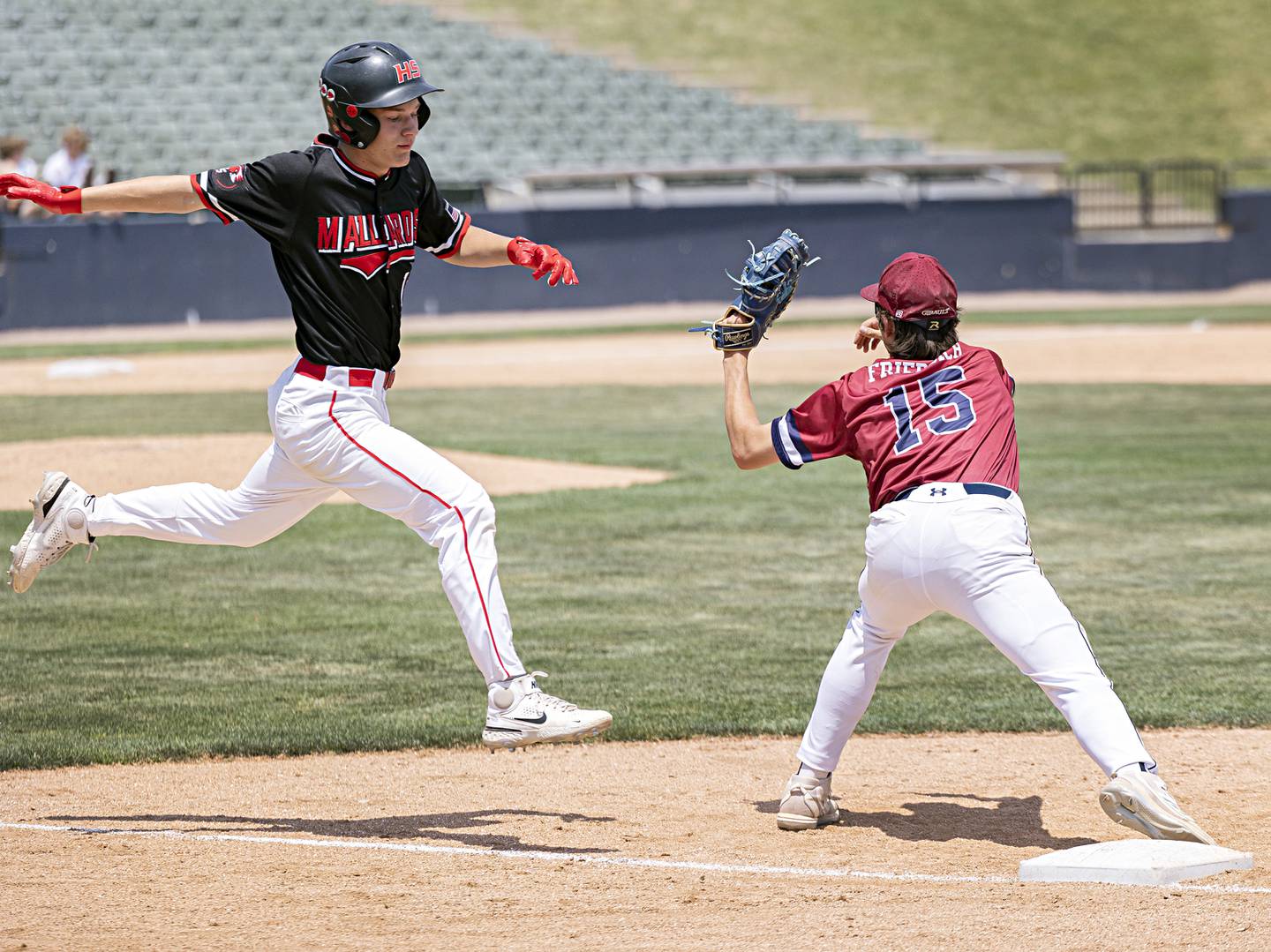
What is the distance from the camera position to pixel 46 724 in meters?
6.55

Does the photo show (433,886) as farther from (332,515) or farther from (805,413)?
(332,515)

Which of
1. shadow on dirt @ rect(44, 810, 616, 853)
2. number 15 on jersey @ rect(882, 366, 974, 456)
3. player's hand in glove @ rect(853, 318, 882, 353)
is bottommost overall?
shadow on dirt @ rect(44, 810, 616, 853)

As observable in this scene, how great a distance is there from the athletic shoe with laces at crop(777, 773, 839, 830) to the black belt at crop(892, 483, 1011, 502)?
93cm

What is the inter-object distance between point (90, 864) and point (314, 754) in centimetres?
148

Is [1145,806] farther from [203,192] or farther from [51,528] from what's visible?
[51,528]

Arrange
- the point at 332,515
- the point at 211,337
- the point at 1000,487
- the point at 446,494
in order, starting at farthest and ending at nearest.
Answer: the point at 211,337
the point at 332,515
the point at 446,494
the point at 1000,487

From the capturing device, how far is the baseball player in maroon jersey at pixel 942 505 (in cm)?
452

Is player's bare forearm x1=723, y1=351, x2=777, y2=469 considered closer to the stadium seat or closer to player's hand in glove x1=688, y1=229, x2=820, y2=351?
player's hand in glove x1=688, y1=229, x2=820, y2=351

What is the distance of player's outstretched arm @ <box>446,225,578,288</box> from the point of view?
18.0 ft

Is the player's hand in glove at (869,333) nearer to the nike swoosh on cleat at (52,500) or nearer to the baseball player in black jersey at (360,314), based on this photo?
the baseball player in black jersey at (360,314)

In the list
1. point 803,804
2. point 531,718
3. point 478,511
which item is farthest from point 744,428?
point 803,804

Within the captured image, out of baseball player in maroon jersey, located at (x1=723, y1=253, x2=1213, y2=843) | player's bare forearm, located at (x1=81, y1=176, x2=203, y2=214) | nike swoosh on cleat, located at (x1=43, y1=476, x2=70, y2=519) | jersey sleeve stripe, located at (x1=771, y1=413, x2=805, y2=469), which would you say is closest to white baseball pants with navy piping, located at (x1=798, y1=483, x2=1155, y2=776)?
baseball player in maroon jersey, located at (x1=723, y1=253, x2=1213, y2=843)

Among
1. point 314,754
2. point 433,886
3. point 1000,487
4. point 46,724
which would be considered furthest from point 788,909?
point 46,724

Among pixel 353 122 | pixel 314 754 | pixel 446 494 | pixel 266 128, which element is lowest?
pixel 314 754
